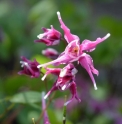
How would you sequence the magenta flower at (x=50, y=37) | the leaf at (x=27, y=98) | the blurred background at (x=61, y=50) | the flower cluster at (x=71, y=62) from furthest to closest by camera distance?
the blurred background at (x=61, y=50) < the leaf at (x=27, y=98) < the magenta flower at (x=50, y=37) < the flower cluster at (x=71, y=62)

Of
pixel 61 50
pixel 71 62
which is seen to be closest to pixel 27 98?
pixel 71 62

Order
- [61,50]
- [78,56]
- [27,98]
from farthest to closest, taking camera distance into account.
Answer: [61,50] → [27,98] → [78,56]

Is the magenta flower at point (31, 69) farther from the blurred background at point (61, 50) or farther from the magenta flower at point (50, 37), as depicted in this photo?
the blurred background at point (61, 50)

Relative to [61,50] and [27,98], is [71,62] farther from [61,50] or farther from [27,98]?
[61,50]

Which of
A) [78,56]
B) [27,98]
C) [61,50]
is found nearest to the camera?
[78,56]

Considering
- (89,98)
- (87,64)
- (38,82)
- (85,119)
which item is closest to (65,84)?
(87,64)

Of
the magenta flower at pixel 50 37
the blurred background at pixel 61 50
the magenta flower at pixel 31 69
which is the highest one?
the blurred background at pixel 61 50

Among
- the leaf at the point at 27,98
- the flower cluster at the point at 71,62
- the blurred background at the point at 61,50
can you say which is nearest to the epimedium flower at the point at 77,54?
the flower cluster at the point at 71,62

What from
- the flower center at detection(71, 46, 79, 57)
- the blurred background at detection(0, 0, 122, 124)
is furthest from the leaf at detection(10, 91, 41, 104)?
the flower center at detection(71, 46, 79, 57)
